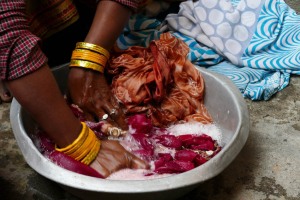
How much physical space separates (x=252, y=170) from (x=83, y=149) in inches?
23.7

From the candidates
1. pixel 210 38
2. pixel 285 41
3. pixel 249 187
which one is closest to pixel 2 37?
pixel 249 187

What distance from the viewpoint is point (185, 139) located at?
1.36 m

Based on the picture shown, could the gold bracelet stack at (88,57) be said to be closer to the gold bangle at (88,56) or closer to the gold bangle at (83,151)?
the gold bangle at (88,56)

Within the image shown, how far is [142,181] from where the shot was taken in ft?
3.28

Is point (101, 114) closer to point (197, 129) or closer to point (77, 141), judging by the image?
point (77, 141)

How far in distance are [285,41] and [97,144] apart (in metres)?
1.15

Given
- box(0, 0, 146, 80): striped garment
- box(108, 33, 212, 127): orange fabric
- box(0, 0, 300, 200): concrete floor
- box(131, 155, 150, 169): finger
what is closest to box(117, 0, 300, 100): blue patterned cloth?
box(0, 0, 300, 200): concrete floor

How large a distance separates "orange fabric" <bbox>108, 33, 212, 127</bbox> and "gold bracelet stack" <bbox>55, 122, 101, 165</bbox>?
0.28m

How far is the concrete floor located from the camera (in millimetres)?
1340

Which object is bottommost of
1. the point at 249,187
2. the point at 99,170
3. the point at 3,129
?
the point at 3,129

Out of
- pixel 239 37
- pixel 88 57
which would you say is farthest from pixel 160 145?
pixel 239 37

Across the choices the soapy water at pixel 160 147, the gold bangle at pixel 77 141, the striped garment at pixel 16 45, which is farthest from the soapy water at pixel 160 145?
the striped garment at pixel 16 45

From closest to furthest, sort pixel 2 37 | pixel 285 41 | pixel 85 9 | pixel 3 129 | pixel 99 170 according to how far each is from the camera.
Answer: pixel 2 37 < pixel 99 170 < pixel 3 129 < pixel 85 9 < pixel 285 41

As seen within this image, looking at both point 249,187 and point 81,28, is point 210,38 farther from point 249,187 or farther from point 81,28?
point 249,187
